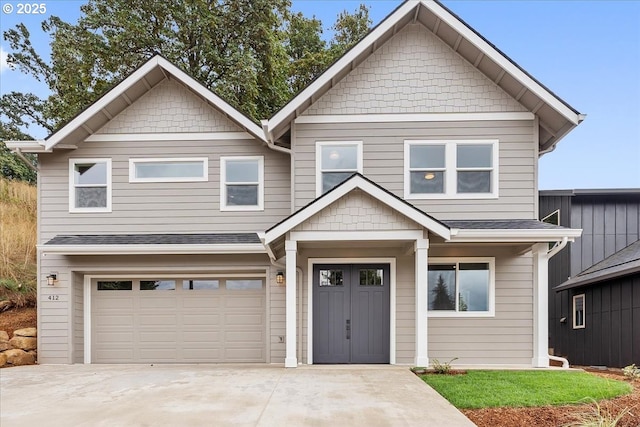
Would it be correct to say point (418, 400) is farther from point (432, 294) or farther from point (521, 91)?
point (521, 91)

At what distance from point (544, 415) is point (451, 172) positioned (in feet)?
17.4

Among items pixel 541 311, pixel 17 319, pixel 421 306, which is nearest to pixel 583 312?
pixel 541 311

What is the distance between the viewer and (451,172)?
9398 millimetres

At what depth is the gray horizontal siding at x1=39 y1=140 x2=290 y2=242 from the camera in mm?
10000

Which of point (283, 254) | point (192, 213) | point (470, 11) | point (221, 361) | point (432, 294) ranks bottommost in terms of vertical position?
point (221, 361)

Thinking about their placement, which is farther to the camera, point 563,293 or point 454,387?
point 563,293

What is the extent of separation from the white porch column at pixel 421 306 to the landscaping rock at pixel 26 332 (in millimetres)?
8386

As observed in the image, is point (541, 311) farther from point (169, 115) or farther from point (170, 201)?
point (169, 115)

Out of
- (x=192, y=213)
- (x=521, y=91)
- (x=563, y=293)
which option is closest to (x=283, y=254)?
(x=192, y=213)

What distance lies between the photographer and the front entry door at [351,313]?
9.21 meters

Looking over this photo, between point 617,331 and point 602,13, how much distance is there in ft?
49.2

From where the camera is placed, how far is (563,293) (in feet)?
43.4

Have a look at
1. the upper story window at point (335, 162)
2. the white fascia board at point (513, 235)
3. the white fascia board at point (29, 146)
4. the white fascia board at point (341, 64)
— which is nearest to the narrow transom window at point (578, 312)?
the white fascia board at point (513, 235)

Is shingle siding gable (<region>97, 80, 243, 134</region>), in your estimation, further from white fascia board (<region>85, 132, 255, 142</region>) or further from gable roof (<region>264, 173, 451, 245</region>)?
gable roof (<region>264, 173, 451, 245</region>)
